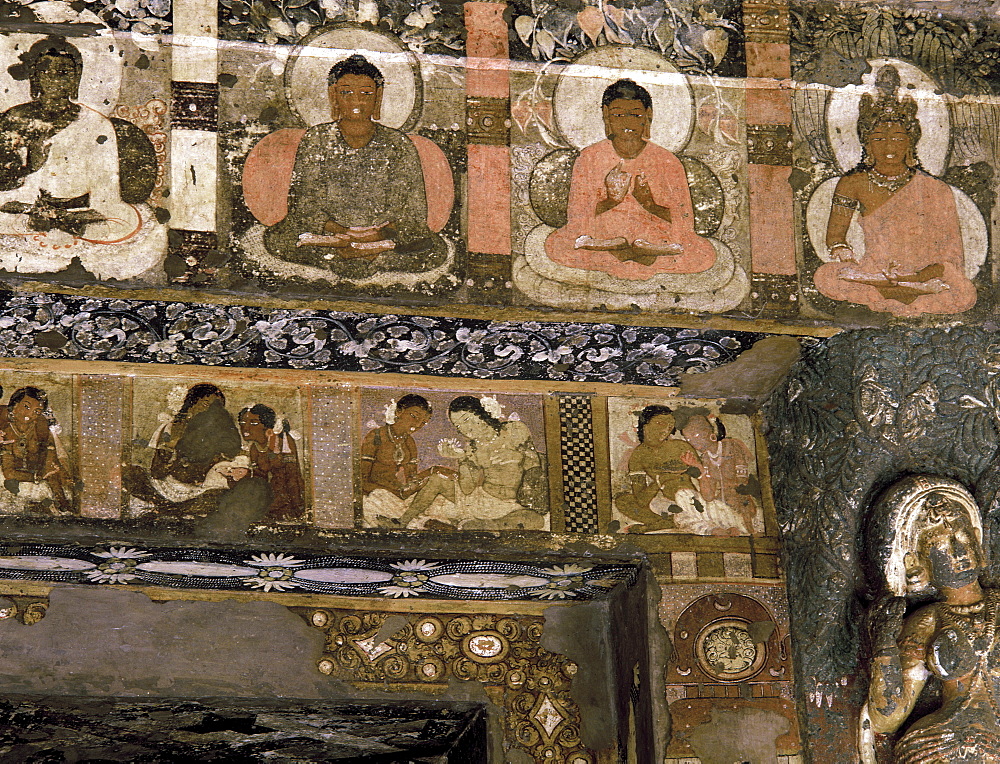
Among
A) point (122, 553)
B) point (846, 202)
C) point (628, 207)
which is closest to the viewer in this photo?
point (122, 553)

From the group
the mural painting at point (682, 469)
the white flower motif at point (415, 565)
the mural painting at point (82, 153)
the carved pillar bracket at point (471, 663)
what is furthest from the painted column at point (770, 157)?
the mural painting at point (82, 153)

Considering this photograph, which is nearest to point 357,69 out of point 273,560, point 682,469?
point 273,560

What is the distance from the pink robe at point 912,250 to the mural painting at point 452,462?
1.18 metres

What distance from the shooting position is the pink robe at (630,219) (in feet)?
14.7

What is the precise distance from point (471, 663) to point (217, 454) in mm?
1232

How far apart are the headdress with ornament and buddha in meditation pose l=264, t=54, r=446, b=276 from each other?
161cm

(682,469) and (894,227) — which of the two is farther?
(682,469)

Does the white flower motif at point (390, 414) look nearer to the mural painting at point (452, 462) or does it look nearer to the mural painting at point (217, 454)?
the mural painting at point (452, 462)

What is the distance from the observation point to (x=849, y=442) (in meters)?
4.46

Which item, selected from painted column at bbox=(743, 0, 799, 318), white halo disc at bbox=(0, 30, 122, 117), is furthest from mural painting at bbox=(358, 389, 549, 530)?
Result: white halo disc at bbox=(0, 30, 122, 117)

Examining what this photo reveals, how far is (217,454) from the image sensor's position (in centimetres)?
452

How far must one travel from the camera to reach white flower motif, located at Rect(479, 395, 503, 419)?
15.5ft

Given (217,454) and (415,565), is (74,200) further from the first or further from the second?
(415,565)

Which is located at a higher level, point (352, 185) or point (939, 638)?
point (352, 185)
